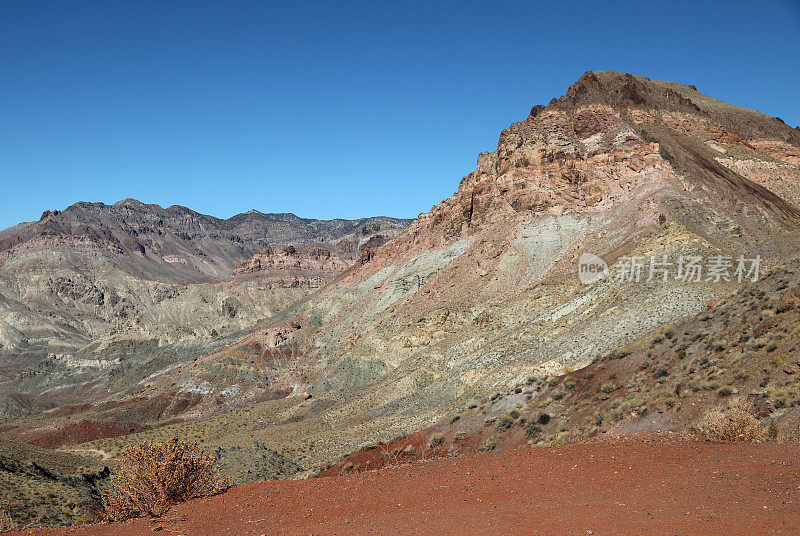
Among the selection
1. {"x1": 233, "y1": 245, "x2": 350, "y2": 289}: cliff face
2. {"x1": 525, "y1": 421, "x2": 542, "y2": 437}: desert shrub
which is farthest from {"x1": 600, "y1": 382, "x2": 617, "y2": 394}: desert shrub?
{"x1": 233, "y1": 245, "x2": 350, "y2": 289}: cliff face

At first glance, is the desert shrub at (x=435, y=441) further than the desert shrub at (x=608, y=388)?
Yes

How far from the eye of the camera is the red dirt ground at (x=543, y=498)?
7496mm

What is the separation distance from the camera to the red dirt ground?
7.50 m

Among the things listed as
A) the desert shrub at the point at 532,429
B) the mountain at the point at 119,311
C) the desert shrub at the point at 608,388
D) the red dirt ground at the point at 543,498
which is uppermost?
the mountain at the point at 119,311

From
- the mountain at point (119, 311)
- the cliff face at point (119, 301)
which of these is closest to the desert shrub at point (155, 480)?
the mountain at point (119, 311)

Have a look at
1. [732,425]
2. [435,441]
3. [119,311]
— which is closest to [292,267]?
[119,311]

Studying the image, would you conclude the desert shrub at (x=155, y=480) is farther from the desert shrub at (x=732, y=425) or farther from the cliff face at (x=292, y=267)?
the cliff face at (x=292, y=267)

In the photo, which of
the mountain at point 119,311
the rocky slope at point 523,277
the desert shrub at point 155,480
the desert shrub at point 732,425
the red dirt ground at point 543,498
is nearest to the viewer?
the red dirt ground at point 543,498

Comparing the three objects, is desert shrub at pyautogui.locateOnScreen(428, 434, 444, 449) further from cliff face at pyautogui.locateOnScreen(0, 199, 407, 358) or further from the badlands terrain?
cliff face at pyautogui.locateOnScreen(0, 199, 407, 358)

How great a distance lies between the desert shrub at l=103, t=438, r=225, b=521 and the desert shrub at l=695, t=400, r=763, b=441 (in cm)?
1146

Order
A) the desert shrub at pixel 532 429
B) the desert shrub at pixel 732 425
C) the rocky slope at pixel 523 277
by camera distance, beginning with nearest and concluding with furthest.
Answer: the desert shrub at pixel 732 425 < the desert shrub at pixel 532 429 < the rocky slope at pixel 523 277

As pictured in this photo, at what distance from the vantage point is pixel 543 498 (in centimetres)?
909

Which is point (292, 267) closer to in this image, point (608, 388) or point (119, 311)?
point (119, 311)

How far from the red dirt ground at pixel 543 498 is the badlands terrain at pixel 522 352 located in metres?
0.10
